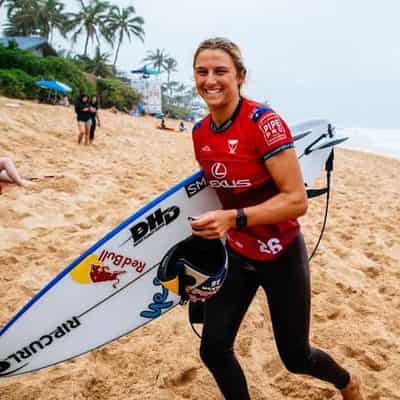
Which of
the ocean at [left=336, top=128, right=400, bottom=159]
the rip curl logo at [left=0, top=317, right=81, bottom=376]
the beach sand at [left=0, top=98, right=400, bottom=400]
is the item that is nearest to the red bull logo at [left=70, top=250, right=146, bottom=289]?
the rip curl logo at [left=0, top=317, right=81, bottom=376]

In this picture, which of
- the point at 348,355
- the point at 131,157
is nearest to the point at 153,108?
the point at 131,157

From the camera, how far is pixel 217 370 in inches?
58.6

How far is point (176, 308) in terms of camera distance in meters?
2.65

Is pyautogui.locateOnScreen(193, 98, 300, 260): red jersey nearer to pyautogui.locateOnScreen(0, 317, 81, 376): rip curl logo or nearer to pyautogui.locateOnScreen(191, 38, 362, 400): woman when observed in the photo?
pyautogui.locateOnScreen(191, 38, 362, 400): woman

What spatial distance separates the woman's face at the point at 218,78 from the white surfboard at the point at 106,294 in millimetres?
726

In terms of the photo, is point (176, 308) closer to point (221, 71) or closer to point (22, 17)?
point (221, 71)

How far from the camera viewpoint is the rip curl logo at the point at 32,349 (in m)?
1.93

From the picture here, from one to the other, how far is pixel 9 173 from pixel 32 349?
3478 millimetres

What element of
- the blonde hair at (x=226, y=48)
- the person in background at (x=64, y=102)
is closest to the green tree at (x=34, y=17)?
the person in background at (x=64, y=102)

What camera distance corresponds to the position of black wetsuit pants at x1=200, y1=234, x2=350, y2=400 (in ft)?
4.80

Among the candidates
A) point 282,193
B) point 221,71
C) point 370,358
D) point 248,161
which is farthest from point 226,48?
point 370,358

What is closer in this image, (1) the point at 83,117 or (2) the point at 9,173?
(2) the point at 9,173

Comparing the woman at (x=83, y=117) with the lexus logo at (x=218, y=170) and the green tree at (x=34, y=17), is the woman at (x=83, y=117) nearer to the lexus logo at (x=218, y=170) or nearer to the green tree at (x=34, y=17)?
the lexus logo at (x=218, y=170)

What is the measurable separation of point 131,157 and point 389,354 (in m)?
6.72
